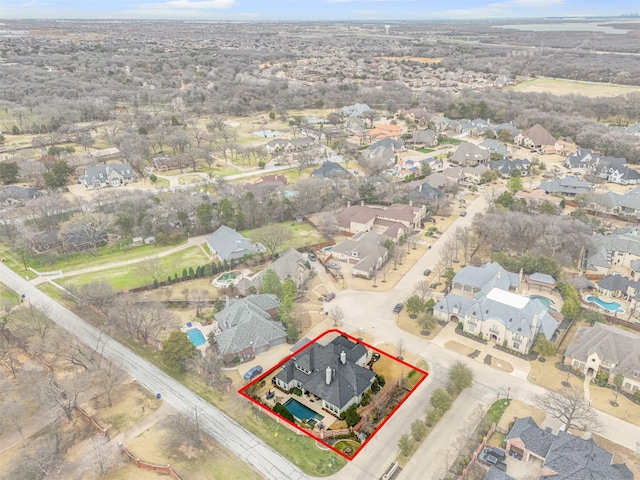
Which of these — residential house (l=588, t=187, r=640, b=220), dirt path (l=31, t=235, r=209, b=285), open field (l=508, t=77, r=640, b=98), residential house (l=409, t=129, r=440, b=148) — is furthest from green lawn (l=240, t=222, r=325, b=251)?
open field (l=508, t=77, r=640, b=98)

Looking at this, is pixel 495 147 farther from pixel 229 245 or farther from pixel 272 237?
pixel 229 245

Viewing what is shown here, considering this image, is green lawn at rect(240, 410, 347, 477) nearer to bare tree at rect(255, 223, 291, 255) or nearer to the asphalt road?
the asphalt road

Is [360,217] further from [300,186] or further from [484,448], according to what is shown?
[484,448]

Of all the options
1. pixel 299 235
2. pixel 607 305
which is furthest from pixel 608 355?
pixel 299 235

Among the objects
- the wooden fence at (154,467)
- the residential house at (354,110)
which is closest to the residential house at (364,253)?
the wooden fence at (154,467)

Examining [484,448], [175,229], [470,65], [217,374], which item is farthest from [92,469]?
[470,65]

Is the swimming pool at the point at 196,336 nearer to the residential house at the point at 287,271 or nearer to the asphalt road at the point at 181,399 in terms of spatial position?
the asphalt road at the point at 181,399

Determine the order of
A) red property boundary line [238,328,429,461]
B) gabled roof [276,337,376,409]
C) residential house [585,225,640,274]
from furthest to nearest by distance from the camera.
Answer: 1. residential house [585,225,640,274]
2. gabled roof [276,337,376,409]
3. red property boundary line [238,328,429,461]
